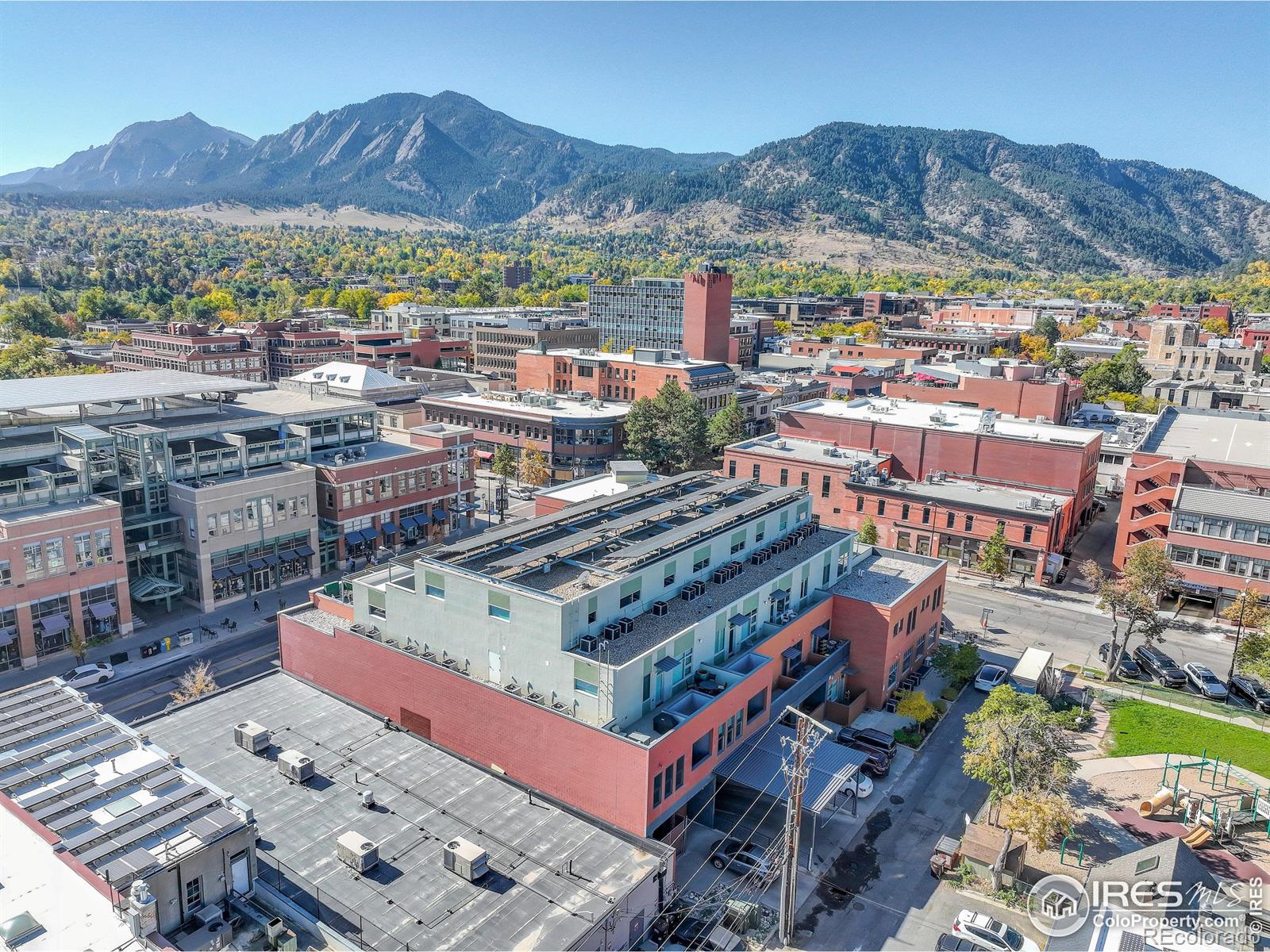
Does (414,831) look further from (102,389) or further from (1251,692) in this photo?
(102,389)

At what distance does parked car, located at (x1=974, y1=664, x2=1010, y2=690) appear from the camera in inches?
2126

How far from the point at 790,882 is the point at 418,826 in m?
14.0

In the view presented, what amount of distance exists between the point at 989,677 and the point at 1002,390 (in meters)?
58.5

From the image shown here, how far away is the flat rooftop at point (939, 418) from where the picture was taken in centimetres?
8362

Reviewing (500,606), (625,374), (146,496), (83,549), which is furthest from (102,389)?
(625,374)

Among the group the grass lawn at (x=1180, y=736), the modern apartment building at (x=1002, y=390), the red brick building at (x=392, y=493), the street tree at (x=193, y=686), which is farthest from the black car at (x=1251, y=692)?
the red brick building at (x=392, y=493)


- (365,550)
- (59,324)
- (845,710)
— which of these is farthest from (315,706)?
(59,324)

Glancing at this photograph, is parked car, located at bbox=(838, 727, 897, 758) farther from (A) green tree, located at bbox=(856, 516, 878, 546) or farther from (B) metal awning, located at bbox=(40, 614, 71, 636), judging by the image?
(B) metal awning, located at bbox=(40, 614, 71, 636)

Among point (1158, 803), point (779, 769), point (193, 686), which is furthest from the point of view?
point (193, 686)

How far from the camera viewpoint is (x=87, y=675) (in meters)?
52.4

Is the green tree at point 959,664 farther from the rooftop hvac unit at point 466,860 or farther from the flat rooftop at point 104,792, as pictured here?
the flat rooftop at point 104,792

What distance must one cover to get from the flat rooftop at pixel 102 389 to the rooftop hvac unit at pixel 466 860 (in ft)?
167

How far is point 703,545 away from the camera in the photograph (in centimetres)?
4684

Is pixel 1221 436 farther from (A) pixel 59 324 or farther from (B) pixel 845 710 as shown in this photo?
(A) pixel 59 324
